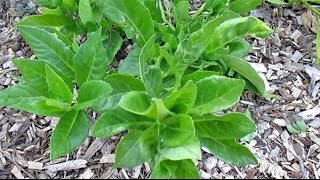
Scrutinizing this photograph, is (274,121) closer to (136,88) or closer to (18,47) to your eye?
(136,88)

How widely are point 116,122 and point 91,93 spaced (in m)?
0.10

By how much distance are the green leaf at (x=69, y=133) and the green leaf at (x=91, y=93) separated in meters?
0.03

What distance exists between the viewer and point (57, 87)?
1339 mm

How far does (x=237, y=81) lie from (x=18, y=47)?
2.42 feet

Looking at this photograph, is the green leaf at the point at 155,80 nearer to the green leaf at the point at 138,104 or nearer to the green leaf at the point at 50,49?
the green leaf at the point at 138,104

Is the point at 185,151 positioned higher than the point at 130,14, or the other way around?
the point at 130,14

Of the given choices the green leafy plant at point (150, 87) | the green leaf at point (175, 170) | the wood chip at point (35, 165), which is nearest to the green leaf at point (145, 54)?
the green leafy plant at point (150, 87)

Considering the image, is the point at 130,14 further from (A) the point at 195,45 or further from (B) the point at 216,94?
(B) the point at 216,94

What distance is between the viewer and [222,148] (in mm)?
1333

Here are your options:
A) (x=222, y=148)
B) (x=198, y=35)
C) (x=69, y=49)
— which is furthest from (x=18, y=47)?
(x=222, y=148)

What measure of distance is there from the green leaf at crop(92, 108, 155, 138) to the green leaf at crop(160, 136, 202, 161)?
0.35 feet

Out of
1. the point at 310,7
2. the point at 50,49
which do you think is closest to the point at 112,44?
the point at 50,49

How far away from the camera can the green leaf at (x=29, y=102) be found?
1341 mm

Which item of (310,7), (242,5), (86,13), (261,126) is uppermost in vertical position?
(86,13)
